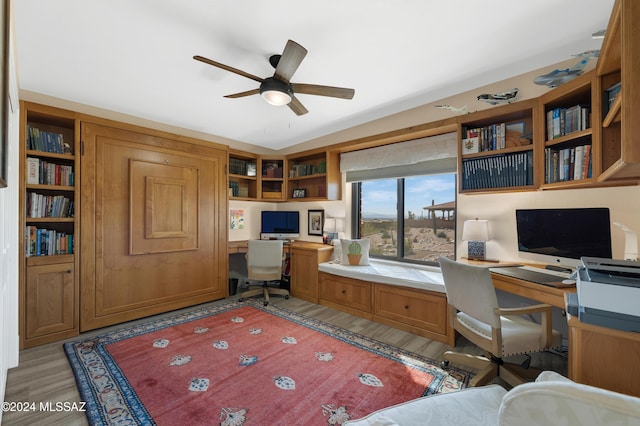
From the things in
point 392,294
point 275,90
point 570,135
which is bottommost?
point 392,294

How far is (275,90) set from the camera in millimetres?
2109

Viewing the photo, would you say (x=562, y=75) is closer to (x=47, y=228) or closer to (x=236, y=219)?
(x=236, y=219)

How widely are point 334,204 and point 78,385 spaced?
131 inches

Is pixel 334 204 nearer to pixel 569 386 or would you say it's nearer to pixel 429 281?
pixel 429 281

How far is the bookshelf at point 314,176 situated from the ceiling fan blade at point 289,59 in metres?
1.97

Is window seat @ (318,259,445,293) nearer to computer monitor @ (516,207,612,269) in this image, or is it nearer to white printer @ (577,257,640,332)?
computer monitor @ (516,207,612,269)

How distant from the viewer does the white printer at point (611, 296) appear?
103 cm

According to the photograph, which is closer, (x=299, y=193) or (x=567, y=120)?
(x=567, y=120)

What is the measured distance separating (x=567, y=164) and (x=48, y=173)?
15.5 feet

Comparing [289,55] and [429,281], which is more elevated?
[289,55]

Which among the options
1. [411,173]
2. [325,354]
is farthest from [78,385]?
[411,173]

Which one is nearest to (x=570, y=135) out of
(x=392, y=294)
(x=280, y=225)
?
(x=392, y=294)

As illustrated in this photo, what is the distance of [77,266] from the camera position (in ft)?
9.11

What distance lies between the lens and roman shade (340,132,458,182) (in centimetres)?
300
